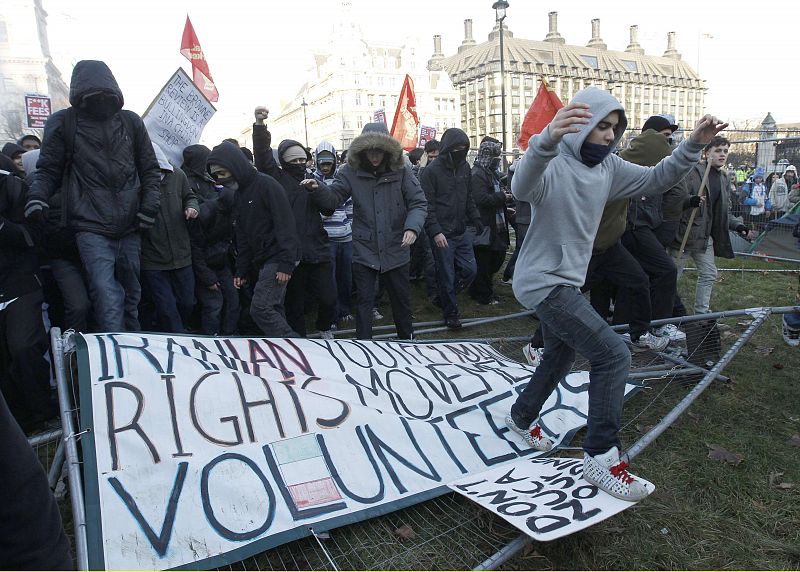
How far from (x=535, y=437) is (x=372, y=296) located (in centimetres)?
256

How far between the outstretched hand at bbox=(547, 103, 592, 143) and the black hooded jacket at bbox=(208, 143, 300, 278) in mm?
3062

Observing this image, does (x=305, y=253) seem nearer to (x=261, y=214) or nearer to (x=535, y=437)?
(x=261, y=214)

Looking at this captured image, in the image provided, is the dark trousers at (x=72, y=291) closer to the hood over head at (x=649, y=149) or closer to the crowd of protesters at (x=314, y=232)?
the crowd of protesters at (x=314, y=232)

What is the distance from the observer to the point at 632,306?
5301 mm

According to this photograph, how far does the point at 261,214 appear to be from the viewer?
17.7ft

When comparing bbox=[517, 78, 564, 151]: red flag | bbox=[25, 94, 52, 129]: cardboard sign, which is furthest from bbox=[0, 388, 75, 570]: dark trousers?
bbox=[25, 94, 52, 129]: cardboard sign

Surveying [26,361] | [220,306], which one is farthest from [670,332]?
[26,361]

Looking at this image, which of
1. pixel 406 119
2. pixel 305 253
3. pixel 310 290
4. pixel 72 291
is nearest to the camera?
pixel 72 291

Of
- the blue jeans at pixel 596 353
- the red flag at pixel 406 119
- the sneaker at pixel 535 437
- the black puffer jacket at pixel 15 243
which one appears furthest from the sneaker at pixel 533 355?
the red flag at pixel 406 119

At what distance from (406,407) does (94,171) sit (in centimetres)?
310

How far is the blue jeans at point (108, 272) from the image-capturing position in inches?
182

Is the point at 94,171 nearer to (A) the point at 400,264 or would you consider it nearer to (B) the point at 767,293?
(A) the point at 400,264

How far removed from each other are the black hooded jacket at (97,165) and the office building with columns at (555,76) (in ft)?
322

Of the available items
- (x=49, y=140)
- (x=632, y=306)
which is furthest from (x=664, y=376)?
(x=49, y=140)
